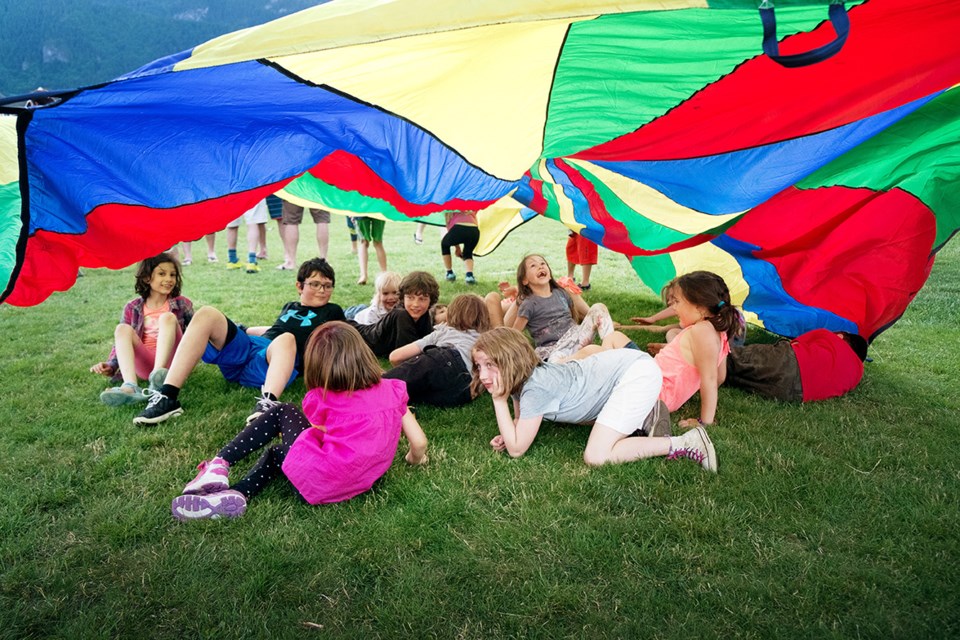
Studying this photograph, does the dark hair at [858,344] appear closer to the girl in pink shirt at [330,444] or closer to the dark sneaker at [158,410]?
the girl in pink shirt at [330,444]

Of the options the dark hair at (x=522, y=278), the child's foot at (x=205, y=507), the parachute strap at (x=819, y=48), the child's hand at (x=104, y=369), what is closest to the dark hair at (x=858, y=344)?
the dark hair at (x=522, y=278)

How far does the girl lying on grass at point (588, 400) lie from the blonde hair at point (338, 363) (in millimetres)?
473

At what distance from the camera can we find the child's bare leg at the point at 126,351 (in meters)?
3.14

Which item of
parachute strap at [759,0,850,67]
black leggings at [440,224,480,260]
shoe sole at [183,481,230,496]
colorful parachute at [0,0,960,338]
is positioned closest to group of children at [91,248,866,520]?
shoe sole at [183,481,230,496]

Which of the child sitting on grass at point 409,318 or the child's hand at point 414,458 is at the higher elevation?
the child sitting on grass at point 409,318

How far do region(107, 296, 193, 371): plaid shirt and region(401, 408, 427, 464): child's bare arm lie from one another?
1.60 metres

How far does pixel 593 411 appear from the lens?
8.48ft

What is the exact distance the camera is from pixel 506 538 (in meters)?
1.95

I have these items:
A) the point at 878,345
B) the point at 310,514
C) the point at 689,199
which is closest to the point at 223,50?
the point at 310,514

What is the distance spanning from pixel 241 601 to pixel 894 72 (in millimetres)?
2652

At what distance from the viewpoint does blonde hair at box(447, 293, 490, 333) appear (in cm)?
330

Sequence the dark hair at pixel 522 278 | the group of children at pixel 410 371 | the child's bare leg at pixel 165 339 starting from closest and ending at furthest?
1. the group of children at pixel 410 371
2. the child's bare leg at pixel 165 339
3. the dark hair at pixel 522 278

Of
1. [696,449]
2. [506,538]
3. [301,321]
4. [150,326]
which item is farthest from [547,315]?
[150,326]

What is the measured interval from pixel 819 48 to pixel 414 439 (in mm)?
1701
